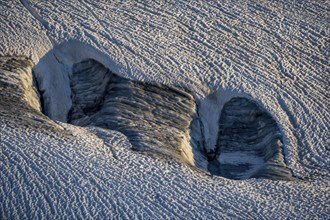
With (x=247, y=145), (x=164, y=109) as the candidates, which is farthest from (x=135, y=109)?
(x=247, y=145)

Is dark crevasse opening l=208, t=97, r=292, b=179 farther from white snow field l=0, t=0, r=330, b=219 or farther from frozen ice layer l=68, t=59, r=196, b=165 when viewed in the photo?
frozen ice layer l=68, t=59, r=196, b=165

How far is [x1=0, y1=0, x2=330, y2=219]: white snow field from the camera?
7.24 ft

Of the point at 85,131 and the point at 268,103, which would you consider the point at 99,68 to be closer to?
the point at 85,131

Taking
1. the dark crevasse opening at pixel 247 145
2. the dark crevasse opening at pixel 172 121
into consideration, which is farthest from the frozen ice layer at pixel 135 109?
the dark crevasse opening at pixel 247 145

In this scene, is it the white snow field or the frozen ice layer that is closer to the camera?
the white snow field

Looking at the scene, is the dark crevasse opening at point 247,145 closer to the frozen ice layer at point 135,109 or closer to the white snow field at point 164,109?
the white snow field at point 164,109

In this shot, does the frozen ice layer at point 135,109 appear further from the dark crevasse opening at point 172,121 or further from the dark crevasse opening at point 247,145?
the dark crevasse opening at point 247,145

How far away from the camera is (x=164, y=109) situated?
8.45ft

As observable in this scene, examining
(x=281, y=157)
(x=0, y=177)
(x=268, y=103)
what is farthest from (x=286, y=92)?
(x=0, y=177)

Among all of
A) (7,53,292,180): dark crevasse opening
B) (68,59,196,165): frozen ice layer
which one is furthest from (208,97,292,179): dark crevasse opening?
(68,59,196,165): frozen ice layer

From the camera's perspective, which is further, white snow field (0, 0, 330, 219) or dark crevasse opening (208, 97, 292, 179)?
dark crevasse opening (208, 97, 292, 179)

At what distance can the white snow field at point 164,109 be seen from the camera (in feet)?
7.24

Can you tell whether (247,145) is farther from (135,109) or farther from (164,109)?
(135,109)

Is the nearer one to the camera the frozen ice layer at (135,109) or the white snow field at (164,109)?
the white snow field at (164,109)
